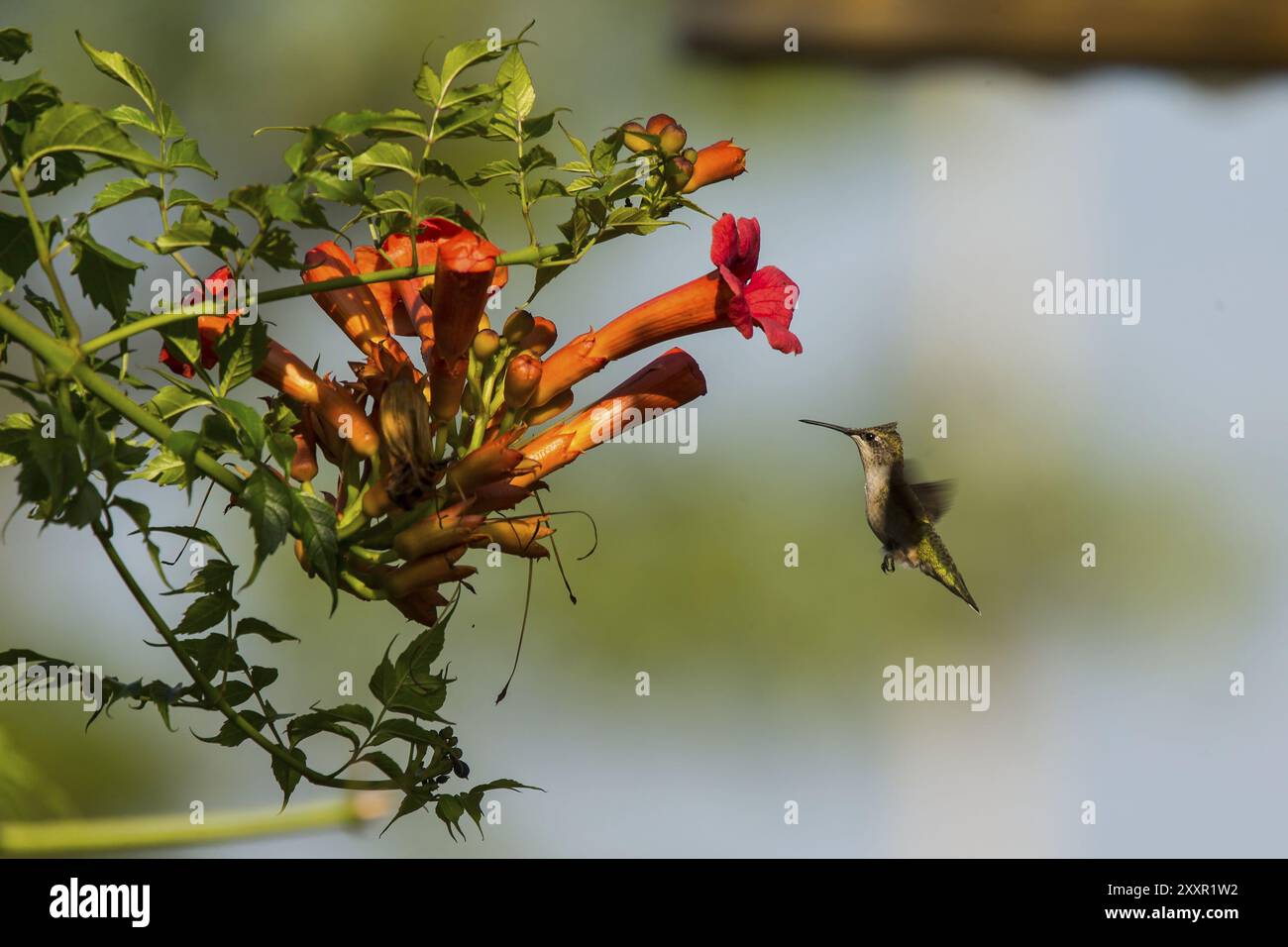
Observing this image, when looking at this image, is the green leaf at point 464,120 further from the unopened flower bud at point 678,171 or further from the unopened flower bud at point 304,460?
the unopened flower bud at point 304,460

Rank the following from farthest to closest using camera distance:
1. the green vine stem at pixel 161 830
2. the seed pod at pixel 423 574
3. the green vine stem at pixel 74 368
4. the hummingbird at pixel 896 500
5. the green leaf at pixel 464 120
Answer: the hummingbird at pixel 896 500 → the seed pod at pixel 423 574 → the green leaf at pixel 464 120 → the green vine stem at pixel 74 368 → the green vine stem at pixel 161 830

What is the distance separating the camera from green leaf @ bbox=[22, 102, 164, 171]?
1.30 meters

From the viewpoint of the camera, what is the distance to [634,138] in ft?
5.03

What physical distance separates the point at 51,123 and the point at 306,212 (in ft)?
0.91

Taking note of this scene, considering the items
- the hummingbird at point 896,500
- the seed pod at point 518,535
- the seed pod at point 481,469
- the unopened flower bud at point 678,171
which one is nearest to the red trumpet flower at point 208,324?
the seed pod at point 481,469

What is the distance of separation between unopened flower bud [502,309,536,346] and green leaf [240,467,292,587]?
49 cm

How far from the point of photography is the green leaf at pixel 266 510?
1273 millimetres

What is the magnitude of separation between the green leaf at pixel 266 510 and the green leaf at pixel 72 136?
36 centimetres

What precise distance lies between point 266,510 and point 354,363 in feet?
1.76

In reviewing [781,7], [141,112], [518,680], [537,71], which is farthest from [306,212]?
[537,71]

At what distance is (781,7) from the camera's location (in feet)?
16.4

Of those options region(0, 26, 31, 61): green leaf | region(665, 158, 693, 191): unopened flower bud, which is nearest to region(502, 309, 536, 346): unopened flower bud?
region(665, 158, 693, 191): unopened flower bud

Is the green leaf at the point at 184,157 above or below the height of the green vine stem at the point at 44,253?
above

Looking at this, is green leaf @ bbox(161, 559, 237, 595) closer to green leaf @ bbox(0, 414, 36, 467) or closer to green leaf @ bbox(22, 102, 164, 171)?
green leaf @ bbox(0, 414, 36, 467)
